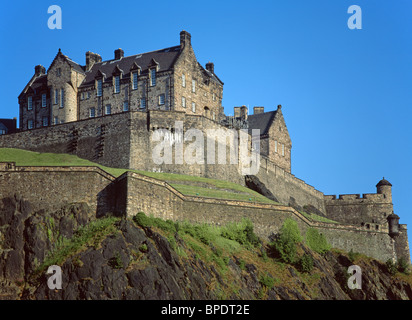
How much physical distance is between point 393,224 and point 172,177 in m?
25.5

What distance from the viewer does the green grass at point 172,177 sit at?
77.4 metres

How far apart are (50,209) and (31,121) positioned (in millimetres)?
32533

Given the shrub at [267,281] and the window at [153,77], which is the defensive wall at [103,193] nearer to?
the shrub at [267,281]

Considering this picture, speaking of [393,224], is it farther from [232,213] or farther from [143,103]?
[143,103]

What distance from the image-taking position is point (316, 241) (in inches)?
3157

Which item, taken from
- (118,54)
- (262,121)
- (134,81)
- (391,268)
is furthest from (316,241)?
(118,54)

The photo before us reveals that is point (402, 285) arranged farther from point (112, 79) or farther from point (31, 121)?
point (31, 121)

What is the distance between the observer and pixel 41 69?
10338cm

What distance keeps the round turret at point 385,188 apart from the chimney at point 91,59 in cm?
3712

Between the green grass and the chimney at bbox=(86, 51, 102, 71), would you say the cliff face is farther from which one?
the chimney at bbox=(86, 51, 102, 71)

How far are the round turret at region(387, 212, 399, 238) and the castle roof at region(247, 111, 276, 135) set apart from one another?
2199 cm

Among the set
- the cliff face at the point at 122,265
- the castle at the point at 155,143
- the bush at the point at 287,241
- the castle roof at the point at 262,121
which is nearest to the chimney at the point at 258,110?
the castle roof at the point at 262,121

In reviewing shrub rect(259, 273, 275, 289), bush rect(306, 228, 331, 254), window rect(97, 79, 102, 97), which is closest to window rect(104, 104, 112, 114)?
window rect(97, 79, 102, 97)
